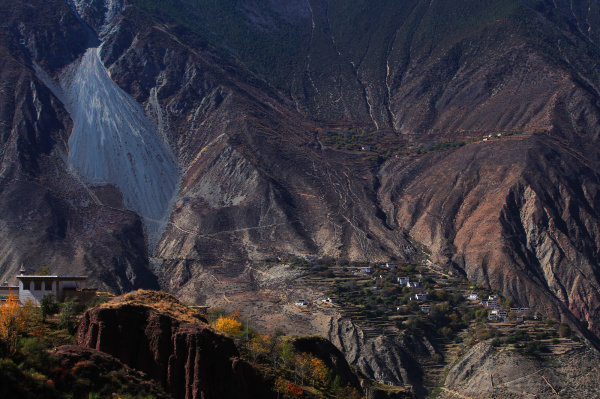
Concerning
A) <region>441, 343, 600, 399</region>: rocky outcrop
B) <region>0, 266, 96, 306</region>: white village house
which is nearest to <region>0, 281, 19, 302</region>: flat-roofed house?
<region>0, 266, 96, 306</region>: white village house

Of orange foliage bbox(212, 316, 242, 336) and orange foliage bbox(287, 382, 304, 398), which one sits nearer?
orange foliage bbox(287, 382, 304, 398)

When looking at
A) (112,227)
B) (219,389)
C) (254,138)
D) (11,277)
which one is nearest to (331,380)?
(219,389)

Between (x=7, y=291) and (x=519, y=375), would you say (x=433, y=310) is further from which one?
(x=7, y=291)

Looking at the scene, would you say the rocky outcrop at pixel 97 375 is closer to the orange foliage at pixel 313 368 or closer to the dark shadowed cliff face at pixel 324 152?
the orange foliage at pixel 313 368

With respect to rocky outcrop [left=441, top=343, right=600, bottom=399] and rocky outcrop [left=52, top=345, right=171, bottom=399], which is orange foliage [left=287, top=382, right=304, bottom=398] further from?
rocky outcrop [left=441, top=343, right=600, bottom=399]

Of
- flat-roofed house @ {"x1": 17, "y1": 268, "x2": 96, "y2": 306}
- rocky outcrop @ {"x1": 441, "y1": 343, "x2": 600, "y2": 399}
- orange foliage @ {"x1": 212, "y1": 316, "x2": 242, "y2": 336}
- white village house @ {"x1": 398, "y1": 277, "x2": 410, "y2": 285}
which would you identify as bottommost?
rocky outcrop @ {"x1": 441, "y1": 343, "x2": 600, "y2": 399}

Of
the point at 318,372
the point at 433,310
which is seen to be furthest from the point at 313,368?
the point at 433,310

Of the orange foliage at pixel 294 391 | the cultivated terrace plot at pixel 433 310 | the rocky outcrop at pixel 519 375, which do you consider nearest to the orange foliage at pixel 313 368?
the orange foliage at pixel 294 391
